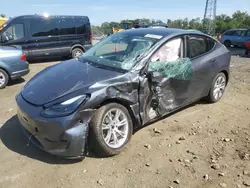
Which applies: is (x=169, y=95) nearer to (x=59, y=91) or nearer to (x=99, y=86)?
(x=99, y=86)

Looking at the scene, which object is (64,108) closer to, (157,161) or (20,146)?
(20,146)

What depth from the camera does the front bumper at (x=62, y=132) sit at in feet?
10.1

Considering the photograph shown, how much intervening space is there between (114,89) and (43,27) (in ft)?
29.2

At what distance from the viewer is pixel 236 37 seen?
18578 millimetres

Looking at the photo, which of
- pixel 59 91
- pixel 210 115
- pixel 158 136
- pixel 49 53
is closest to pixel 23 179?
pixel 59 91

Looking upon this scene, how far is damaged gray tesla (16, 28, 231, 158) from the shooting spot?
317 centimetres

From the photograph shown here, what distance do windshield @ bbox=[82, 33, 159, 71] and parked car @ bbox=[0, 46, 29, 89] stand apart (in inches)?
129

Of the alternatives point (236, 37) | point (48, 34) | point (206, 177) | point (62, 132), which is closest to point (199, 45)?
point (206, 177)

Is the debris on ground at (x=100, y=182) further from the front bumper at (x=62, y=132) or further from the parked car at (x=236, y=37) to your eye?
the parked car at (x=236, y=37)

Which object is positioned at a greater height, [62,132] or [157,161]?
[62,132]

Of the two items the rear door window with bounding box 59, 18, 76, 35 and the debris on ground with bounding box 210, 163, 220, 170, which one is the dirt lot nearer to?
the debris on ground with bounding box 210, 163, 220, 170

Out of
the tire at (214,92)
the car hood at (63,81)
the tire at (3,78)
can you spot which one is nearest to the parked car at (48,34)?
the tire at (3,78)

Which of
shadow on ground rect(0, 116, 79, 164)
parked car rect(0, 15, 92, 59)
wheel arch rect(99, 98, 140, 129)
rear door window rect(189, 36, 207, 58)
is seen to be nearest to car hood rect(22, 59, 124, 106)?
wheel arch rect(99, 98, 140, 129)

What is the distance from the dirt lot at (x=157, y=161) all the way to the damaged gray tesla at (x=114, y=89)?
232 millimetres
